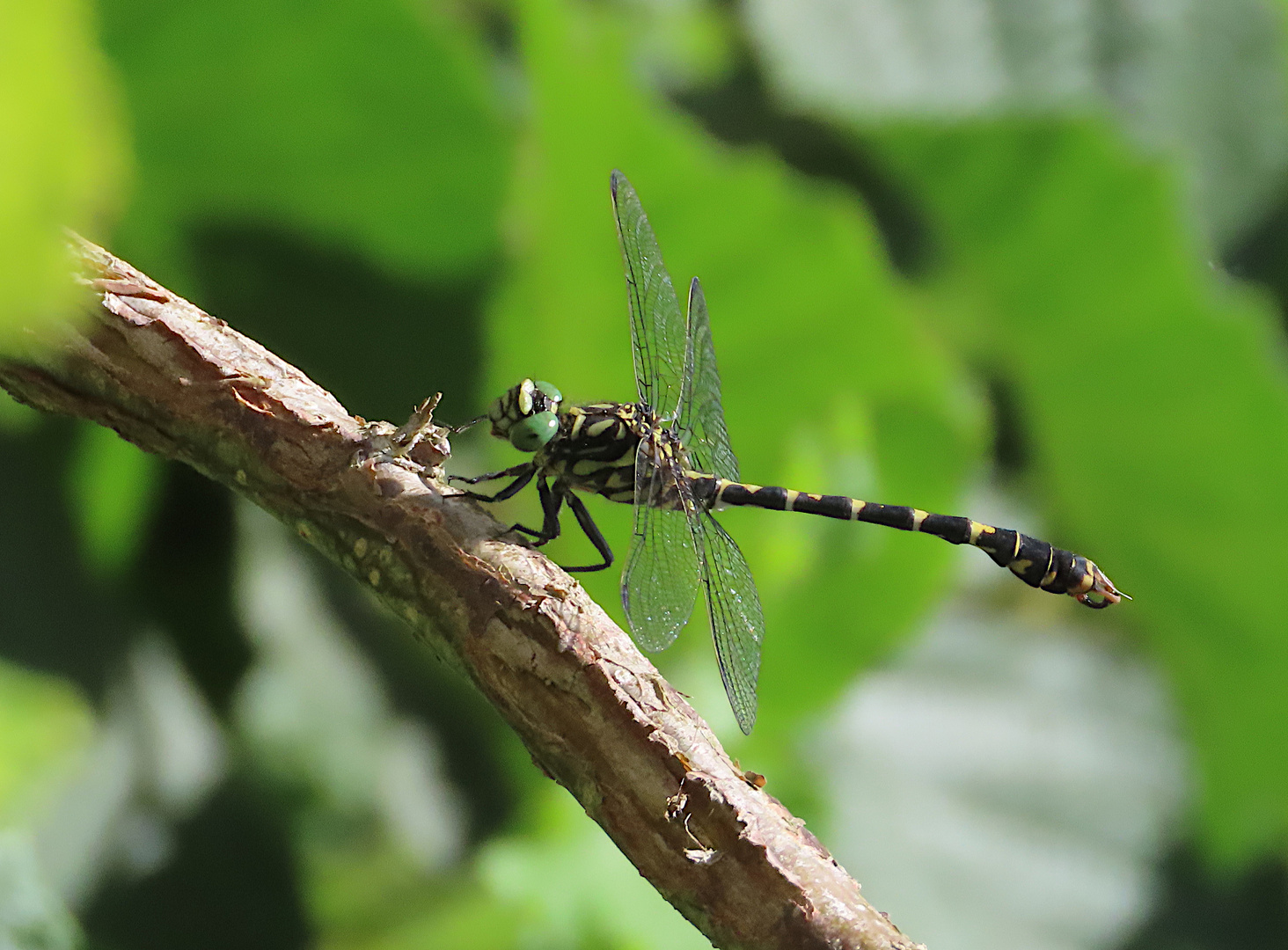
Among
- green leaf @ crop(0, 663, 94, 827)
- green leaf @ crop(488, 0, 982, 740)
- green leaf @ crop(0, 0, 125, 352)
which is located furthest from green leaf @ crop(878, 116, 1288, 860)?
green leaf @ crop(0, 0, 125, 352)

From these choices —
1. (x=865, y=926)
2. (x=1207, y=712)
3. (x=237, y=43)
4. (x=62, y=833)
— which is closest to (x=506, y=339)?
(x=237, y=43)

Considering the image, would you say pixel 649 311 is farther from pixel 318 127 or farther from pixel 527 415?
pixel 318 127

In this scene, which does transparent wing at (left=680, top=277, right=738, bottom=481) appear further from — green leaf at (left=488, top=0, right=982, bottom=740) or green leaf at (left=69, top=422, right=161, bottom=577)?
green leaf at (left=69, top=422, right=161, bottom=577)

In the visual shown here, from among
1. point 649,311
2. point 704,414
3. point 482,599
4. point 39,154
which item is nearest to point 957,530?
point 704,414

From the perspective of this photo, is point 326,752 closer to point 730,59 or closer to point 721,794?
point 721,794

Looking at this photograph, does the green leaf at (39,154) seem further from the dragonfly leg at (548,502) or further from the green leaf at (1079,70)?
the green leaf at (1079,70)

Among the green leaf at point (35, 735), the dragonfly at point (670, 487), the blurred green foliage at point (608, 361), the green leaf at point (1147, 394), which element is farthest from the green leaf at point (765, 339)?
the green leaf at point (35, 735)

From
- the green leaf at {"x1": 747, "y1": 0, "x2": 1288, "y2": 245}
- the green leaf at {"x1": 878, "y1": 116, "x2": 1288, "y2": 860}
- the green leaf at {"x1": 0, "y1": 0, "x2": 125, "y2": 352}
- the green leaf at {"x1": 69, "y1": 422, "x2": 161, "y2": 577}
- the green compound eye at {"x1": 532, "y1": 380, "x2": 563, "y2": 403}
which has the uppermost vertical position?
the green leaf at {"x1": 747, "y1": 0, "x2": 1288, "y2": 245}
